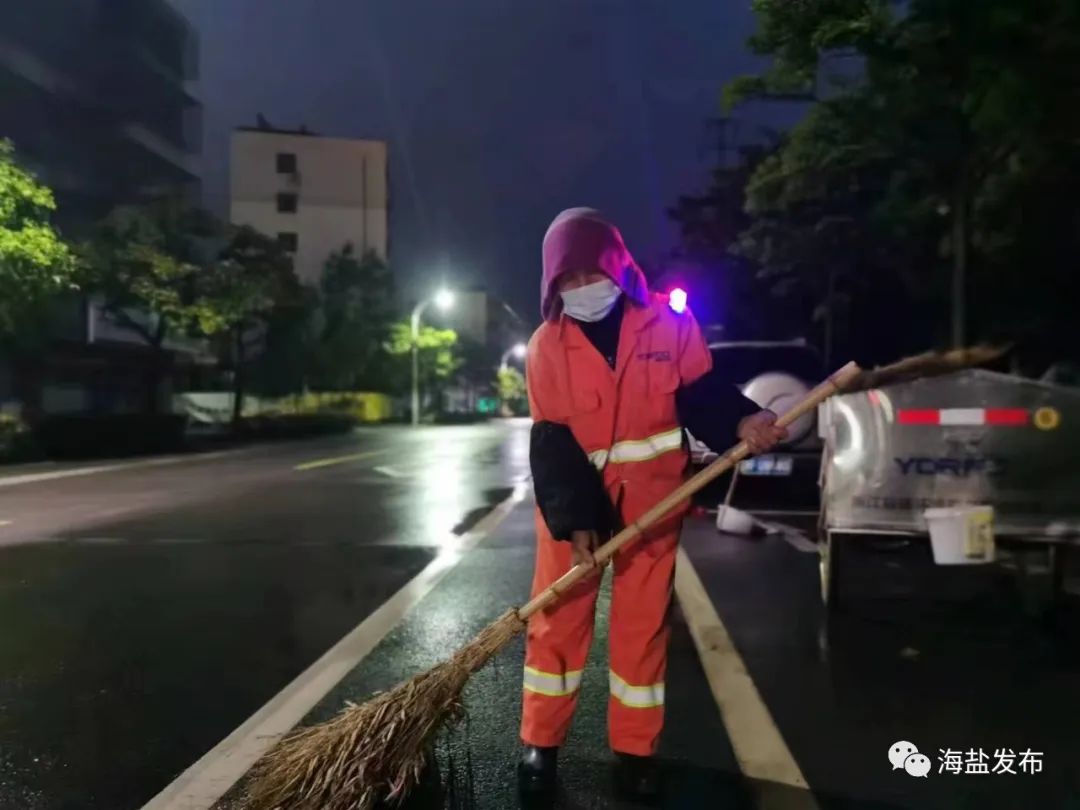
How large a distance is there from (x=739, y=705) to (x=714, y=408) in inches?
65.9

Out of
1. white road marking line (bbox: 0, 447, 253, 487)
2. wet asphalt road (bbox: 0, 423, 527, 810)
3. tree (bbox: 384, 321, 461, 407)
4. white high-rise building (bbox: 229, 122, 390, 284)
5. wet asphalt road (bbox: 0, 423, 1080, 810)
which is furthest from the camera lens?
white high-rise building (bbox: 229, 122, 390, 284)

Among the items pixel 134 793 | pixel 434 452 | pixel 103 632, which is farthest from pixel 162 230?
pixel 134 793

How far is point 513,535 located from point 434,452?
50.9 ft

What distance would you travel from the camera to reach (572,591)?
3877 millimetres

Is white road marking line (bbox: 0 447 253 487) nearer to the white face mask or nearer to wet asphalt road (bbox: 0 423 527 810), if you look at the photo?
wet asphalt road (bbox: 0 423 527 810)

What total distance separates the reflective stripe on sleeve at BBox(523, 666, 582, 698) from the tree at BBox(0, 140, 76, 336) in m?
17.7

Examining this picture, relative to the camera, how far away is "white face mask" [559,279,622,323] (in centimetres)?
399

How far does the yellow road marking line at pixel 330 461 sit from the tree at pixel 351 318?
49.3 feet

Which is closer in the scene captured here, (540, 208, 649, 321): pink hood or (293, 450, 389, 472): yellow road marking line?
(540, 208, 649, 321): pink hood

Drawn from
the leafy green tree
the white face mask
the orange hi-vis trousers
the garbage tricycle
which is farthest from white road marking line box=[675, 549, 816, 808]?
the leafy green tree

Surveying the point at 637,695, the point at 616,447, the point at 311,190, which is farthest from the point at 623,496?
the point at 311,190

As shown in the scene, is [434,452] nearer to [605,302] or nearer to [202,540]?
[202,540]

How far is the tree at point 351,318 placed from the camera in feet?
139

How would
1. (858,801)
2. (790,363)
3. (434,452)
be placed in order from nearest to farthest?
(858,801) → (790,363) → (434,452)
